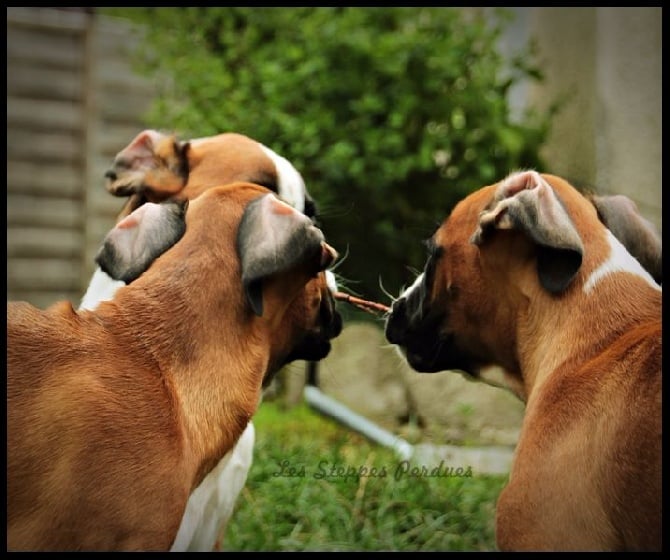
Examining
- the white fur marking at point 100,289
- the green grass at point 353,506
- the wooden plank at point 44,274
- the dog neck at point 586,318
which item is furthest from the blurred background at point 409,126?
the dog neck at point 586,318

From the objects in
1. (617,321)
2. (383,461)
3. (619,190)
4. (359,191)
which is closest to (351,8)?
(359,191)

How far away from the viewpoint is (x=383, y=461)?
5.62m

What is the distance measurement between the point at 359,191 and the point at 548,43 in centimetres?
185

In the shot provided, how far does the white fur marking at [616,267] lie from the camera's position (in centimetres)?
345

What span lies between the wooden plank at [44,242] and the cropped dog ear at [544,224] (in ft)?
20.7

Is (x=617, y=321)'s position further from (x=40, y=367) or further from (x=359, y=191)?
(x=359, y=191)

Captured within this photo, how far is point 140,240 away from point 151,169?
998mm

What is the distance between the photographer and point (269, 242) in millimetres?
3307

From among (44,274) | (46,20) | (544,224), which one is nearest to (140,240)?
(544,224)

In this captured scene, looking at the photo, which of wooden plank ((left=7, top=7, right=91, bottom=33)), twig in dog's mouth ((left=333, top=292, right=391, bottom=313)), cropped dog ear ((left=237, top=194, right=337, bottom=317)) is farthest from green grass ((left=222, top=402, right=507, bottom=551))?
wooden plank ((left=7, top=7, right=91, bottom=33))

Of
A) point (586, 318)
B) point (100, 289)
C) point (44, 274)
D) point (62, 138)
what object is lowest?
point (44, 274)

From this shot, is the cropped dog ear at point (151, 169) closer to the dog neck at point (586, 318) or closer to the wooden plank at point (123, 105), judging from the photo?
the dog neck at point (586, 318)

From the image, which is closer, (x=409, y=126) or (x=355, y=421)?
(x=355, y=421)

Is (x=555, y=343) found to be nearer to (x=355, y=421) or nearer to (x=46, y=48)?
(x=355, y=421)
